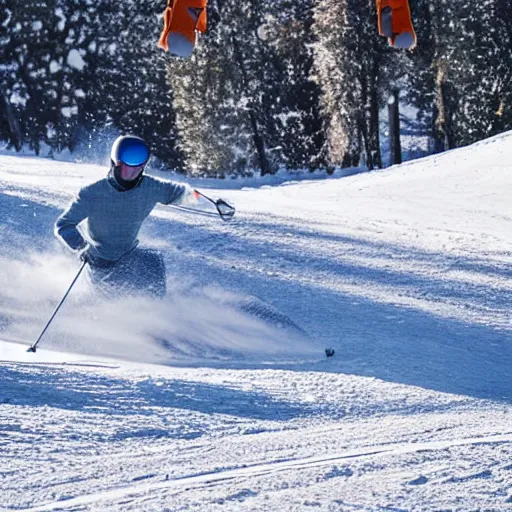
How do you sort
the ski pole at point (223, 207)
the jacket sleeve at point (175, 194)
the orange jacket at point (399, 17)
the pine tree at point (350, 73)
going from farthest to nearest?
the pine tree at point (350, 73)
the orange jacket at point (399, 17)
the ski pole at point (223, 207)
the jacket sleeve at point (175, 194)

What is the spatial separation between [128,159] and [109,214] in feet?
1.71

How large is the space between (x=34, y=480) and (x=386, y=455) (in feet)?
4.67

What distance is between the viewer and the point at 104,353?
21.3 feet

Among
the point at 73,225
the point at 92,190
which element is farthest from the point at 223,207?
the point at 73,225

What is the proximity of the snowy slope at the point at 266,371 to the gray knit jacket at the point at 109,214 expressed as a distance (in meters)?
0.43

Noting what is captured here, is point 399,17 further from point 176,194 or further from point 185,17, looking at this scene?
point 176,194

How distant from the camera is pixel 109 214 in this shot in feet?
23.1

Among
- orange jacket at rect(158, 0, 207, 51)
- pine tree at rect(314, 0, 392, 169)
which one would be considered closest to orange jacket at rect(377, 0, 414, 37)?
orange jacket at rect(158, 0, 207, 51)

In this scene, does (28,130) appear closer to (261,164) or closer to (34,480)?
(261,164)

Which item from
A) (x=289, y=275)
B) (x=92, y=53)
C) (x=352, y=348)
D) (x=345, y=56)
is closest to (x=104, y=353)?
(x=352, y=348)

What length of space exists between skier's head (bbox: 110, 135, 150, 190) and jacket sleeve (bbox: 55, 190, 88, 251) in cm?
31

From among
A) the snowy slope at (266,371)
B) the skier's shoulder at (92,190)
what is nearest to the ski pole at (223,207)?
the snowy slope at (266,371)

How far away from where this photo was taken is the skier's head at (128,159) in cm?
666

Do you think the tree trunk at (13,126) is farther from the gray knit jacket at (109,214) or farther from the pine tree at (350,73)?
the gray knit jacket at (109,214)
